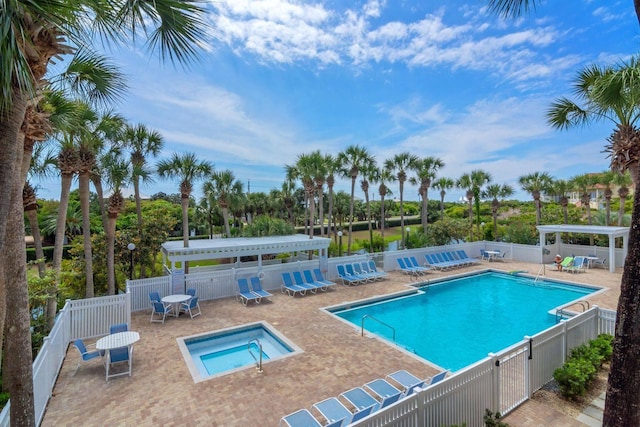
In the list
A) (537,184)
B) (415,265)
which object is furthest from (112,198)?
(537,184)

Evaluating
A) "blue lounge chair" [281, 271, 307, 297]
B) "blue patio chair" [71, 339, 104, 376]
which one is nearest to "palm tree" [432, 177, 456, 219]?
"blue lounge chair" [281, 271, 307, 297]

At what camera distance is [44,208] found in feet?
99.3

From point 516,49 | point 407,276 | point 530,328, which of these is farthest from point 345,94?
point 530,328

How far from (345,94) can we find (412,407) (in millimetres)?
20422

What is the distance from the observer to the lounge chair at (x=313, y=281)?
14.9m

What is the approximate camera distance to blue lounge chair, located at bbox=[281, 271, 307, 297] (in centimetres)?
1439

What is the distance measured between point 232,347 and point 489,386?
286 inches

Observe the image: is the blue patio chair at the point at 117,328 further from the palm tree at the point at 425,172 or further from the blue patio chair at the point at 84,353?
the palm tree at the point at 425,172

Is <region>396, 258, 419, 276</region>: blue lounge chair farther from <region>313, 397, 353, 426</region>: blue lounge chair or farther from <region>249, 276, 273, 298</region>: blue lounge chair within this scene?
<region>313, 397, 353, 426</region>: blue lounge chair

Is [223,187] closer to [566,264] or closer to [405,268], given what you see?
[405,268]

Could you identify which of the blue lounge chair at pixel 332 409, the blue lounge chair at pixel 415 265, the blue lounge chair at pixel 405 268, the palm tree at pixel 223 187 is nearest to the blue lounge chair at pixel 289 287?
the blue lounge chair at pixel 405 268

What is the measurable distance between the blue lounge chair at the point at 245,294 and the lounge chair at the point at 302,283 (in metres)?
2.19

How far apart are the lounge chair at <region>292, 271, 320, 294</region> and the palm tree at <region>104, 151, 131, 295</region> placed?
24.9 ft

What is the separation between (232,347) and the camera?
984 centimetres
